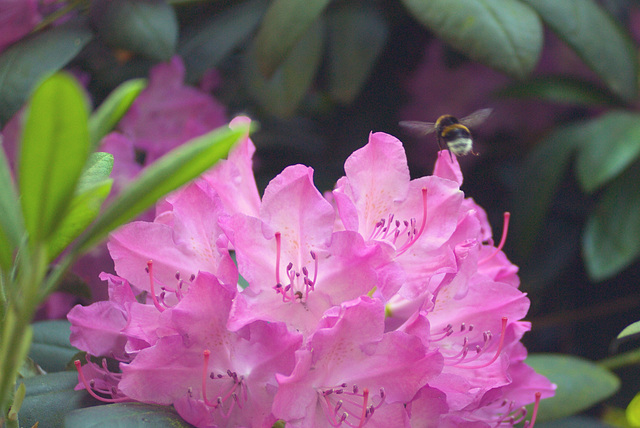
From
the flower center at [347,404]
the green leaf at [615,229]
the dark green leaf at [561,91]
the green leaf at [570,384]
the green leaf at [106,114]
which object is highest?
the green leaf at [106,114]

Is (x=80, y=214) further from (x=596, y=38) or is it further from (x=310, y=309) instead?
(x=596, y=38)

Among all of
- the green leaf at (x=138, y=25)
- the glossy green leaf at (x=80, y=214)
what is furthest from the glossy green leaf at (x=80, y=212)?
the green leaf at (x=138, y=25)

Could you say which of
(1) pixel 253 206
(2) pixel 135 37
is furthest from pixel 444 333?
(2) pixel 135 37

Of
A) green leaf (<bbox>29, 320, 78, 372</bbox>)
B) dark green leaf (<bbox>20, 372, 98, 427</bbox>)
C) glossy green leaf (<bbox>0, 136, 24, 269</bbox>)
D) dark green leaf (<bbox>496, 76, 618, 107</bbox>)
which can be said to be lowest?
green leaf (<bbox>29, 320, 78, 372</bbox>)

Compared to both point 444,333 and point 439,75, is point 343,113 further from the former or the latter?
point 444,333

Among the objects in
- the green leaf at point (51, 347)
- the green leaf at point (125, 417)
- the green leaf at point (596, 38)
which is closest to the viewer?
the green leaf at point (125, 417)

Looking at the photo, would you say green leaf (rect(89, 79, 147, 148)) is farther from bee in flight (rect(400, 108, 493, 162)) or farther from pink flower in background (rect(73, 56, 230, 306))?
pink flower in background (rect(73, 56, 230, 306))

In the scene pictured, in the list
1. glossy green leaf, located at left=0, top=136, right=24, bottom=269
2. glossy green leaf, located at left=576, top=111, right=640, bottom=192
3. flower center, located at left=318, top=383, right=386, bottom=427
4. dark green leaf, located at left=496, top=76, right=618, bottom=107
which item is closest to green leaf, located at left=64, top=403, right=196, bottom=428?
flower center, located at left=318, top=383, right=386, bottom=427

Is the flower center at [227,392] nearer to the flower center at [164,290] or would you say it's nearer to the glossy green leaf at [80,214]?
the flower center at [164,290]
